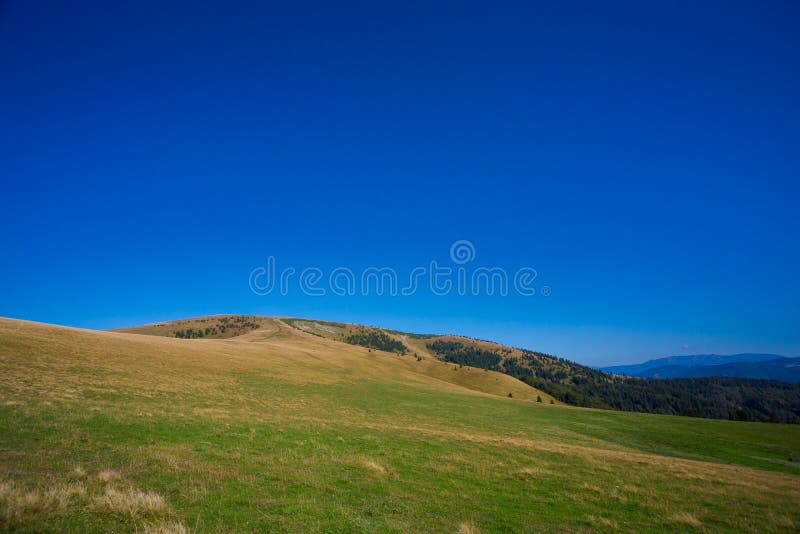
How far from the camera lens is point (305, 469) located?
570 inches

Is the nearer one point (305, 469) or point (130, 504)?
point (130, 504)

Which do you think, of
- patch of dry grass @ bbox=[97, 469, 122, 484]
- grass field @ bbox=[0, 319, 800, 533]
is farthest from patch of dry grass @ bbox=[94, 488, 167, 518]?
patch of dry grass @ bbox=[97, 469, 122, 484]

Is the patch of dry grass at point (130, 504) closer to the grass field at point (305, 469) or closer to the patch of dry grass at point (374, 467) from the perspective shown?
the grass field at point (305, 469)

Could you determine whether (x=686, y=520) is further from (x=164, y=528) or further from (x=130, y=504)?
(x=130, y=504)

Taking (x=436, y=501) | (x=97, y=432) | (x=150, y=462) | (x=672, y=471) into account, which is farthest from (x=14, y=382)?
(x=672, y=471)

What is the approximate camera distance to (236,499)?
10484 mm

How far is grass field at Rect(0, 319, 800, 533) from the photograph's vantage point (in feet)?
31.4

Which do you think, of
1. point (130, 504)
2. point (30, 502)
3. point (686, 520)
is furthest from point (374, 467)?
point (686, 520)

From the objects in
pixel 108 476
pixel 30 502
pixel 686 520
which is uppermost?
pixel 30 502

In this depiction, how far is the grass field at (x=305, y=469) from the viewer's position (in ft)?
31.4

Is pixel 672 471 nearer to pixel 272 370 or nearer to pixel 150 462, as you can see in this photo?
pixel 150 462

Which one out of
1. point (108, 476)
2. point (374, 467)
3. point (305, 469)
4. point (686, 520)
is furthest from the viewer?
point (374, 467)

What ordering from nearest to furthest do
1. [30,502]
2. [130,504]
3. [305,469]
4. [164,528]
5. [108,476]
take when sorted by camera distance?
[164,528], [30,502], [130,504], [108,476], [305,469]

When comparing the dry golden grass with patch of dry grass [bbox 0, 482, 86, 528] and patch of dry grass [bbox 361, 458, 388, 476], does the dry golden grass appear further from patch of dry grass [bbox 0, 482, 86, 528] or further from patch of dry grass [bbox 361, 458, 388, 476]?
patch of dry grass [bbox 361, 458, 388, 476]
